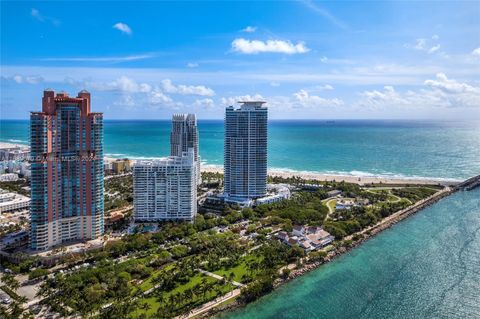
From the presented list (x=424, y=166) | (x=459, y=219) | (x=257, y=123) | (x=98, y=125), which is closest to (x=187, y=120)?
(x=257, y=123)

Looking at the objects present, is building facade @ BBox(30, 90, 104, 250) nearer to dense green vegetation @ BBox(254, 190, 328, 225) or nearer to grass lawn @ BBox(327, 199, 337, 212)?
dense green vegetation @ BBox(254, 190, 328, 225)

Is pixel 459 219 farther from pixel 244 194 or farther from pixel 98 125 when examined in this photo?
pixel 98 125

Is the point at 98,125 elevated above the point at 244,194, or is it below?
above

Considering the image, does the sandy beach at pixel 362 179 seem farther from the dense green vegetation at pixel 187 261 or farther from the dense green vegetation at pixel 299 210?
the dense green vegetation at pixel 187 261

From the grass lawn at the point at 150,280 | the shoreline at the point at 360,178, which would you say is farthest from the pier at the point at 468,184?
the grass lawn at the point at 150,280

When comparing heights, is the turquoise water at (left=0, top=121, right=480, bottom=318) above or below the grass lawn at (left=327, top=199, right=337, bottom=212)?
below

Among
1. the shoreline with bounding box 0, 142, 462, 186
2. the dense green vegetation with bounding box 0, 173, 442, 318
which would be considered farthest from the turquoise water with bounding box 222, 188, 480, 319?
the shoreline with bounding box 0, 142, 462, 186

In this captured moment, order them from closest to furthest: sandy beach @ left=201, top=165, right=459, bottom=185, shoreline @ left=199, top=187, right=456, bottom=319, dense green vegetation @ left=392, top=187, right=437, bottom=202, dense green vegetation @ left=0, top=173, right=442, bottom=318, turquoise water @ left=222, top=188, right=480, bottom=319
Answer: dense green vegetation @ left=0, top=173, right=442, bottom=318
shoreline @ left=199, top=187, right=456, bottom=319
turquoise water @ left=222, top=188, right=480, bottom=319
dense green vegetation @ left=392, top=187, right=437, bottom=202
sandy beach @ left=201, top=165, right=459, bottom=185
